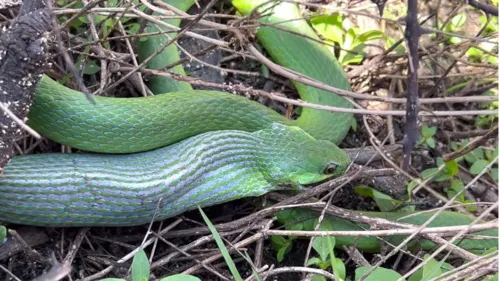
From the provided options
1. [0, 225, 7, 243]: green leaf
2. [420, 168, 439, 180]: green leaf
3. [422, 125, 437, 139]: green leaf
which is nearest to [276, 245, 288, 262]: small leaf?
[420, 168, 439, 180]: green leaf

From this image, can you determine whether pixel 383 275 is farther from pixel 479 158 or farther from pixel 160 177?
pixel 479 158

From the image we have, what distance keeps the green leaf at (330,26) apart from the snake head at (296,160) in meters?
0.91

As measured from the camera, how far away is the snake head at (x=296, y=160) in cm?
302

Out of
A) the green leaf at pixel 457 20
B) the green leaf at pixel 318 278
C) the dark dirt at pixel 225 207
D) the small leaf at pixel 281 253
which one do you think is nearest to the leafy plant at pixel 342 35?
the dark dirt at pixel 225 207

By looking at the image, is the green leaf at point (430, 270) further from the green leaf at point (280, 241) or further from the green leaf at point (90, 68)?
the green leaf at point (90, 68)

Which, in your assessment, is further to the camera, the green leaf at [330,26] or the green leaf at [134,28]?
the green leaf at [330,26]

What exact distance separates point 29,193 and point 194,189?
2.34 ft

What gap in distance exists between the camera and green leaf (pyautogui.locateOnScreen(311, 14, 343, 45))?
12.3 feet

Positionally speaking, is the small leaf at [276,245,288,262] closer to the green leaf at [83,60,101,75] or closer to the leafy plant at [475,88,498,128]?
the green leaf at [83,60,101,75]

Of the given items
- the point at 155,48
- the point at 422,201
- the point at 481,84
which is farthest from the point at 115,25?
the point at 481,84

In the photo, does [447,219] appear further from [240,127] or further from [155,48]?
[155,48]

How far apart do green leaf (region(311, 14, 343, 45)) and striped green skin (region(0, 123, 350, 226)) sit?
32.7 inches

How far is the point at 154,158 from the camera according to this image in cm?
292

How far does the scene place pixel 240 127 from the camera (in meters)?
3.14
